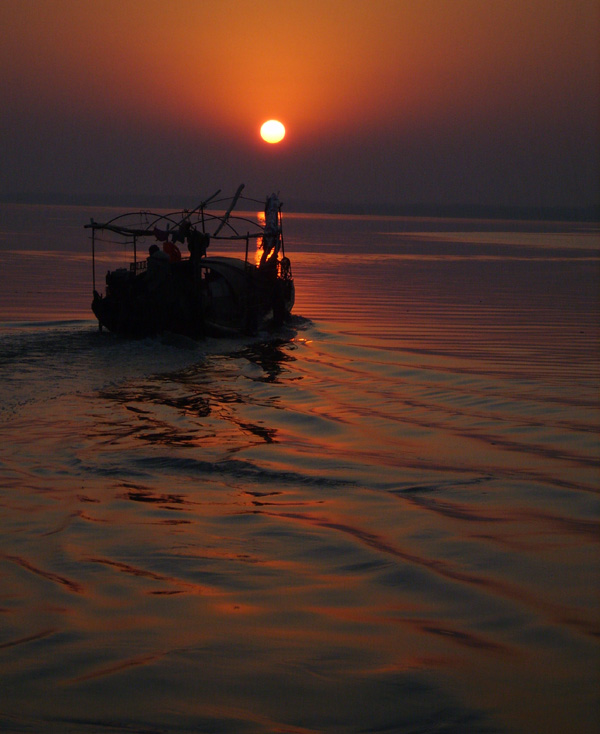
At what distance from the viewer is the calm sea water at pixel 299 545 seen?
5.91 metres

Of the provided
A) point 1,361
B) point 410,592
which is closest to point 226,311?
point 1,361

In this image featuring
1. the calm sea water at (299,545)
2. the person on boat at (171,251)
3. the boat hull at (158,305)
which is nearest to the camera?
the calm sea water at (299,545)

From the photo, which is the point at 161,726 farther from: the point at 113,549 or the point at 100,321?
the point at 100,321

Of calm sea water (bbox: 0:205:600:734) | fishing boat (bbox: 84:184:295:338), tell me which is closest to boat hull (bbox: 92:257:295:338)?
fishing boat (bbox: 84:184:295:338)

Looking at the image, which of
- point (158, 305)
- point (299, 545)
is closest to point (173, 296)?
point (158, 305)

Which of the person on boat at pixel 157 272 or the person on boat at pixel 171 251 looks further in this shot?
the person on boat at pixel 171 251

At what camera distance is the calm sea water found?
233 inches

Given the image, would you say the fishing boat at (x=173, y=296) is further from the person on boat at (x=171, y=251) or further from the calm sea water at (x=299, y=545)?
the calm sea water at (x=299, y=545)

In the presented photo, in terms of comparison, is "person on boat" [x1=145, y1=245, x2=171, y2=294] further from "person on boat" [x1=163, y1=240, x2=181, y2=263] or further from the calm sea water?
the calm sea water

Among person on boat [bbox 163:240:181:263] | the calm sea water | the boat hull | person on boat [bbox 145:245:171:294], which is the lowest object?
the calm sea water

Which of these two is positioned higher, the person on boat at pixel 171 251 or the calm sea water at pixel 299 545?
the person on boat at pixel 171 251

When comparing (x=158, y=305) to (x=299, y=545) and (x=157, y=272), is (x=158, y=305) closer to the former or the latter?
(x=157, y=272)

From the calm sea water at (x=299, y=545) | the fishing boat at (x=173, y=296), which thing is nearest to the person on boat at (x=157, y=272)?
the fishing boat at (x=173, y=296)

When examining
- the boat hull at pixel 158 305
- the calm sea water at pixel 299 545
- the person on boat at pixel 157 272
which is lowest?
the calm sea water at pixel 299 545
